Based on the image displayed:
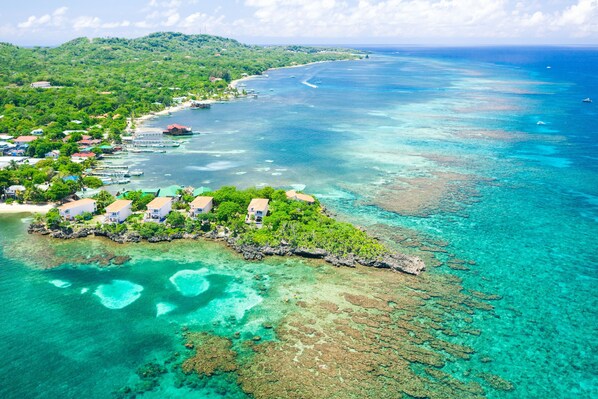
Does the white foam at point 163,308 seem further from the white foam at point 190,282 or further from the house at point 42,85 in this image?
the house at point 42,85

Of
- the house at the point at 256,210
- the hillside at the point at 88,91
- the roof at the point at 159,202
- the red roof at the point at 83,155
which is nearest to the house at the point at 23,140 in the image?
the hillside at the point at 88,91

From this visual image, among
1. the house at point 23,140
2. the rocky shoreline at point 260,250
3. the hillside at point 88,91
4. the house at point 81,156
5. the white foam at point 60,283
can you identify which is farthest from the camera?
the hillside at point 88,91

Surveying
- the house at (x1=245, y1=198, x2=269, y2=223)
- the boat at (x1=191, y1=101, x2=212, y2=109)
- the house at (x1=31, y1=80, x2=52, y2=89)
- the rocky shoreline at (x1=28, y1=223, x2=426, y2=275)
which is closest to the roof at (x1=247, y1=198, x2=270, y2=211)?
the house at (x1=245, y1=198, x2=269, y2=223)

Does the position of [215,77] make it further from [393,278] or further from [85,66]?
[393,278]

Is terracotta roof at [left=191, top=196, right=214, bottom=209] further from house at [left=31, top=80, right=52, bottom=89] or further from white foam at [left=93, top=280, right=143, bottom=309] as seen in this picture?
house at [left=31, top=80, right=52, bottom=89]

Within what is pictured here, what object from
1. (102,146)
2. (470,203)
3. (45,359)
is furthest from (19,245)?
(470,203)

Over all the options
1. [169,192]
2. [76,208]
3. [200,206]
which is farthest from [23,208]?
[200,206]

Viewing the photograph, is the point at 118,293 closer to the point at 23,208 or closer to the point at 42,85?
the point at 23,208
